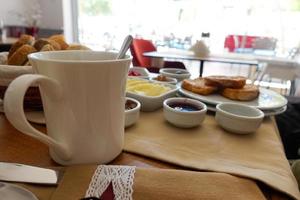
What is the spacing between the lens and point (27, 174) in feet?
1.03

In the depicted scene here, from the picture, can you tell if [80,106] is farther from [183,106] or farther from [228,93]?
[228,93]

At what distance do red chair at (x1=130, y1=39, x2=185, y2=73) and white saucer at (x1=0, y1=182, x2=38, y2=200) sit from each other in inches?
76.2

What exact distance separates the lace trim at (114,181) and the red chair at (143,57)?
1902mm

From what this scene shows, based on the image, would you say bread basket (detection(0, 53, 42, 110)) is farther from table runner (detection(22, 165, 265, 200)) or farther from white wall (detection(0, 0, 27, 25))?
white wall (detection(0, 0, 27, 25))

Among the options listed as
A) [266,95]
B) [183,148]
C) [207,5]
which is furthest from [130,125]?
[207,5]

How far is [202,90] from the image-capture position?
634 mm

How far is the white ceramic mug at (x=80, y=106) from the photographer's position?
0.28m

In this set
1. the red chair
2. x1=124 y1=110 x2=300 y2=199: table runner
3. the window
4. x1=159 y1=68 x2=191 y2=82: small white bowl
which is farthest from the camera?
the window

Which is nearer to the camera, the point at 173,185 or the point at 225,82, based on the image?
the point at 173,185

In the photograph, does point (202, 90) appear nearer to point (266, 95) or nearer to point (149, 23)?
point (266, 95)

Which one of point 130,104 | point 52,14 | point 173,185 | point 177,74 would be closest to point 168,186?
point 173,185

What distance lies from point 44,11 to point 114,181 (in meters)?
3.19

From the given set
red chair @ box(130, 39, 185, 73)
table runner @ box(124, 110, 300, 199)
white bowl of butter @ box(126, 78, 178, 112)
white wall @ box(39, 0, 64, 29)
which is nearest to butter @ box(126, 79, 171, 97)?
white bowl of butter @ box(126, 78, 178, 112)

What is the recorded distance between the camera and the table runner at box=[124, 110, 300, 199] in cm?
35
